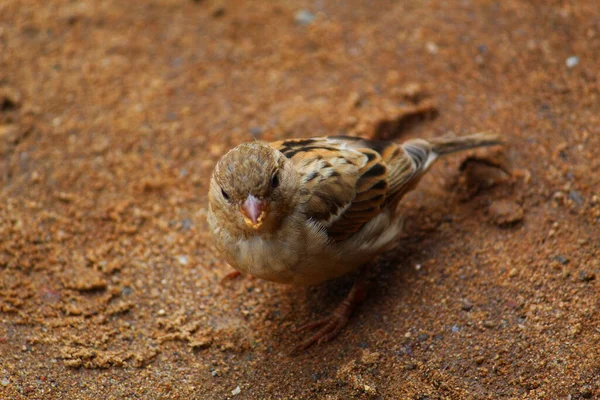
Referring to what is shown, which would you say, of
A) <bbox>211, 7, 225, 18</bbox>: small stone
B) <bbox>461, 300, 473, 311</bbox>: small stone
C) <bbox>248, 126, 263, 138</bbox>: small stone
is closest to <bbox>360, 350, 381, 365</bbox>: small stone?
<bbox>461, 300, 473, 311</bbox>: small stone

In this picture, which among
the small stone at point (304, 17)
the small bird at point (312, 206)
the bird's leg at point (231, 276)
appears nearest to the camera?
the small bird at point (312, 206)

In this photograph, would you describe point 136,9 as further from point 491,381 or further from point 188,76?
point 491,381

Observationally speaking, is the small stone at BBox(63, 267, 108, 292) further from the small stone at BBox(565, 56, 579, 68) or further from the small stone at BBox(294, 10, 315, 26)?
the small stone at BBox(565, 56, 579, 68)

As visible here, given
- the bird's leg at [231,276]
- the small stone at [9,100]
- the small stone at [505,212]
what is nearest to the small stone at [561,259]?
the small stone at [505,212]

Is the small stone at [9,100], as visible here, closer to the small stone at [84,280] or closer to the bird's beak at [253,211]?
the small stone at [84,280]

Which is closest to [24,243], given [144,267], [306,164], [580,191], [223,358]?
[144,267]

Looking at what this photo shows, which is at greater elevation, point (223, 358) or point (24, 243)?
point (24, 243)
